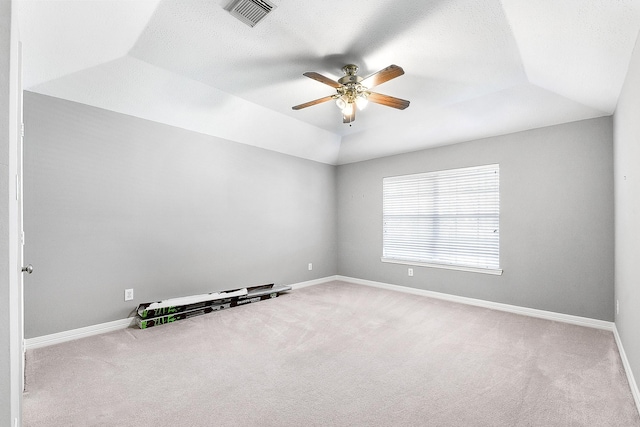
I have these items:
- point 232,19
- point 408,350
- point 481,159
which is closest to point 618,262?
point 481,159

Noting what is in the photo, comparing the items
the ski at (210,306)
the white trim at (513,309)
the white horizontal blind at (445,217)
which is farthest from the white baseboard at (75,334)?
the white horizontal blind at (445,217)

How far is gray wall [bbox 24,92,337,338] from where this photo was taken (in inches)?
113

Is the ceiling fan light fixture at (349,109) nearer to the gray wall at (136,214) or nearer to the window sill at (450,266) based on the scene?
the gray wall at (136,214)

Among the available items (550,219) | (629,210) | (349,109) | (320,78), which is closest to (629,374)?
(629,210)

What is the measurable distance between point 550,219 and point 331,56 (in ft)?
10.3

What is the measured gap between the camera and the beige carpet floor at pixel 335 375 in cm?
184

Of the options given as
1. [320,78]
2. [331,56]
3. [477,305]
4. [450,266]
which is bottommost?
[477,305]

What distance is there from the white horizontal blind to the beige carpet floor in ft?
3.57

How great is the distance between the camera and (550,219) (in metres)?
3.65

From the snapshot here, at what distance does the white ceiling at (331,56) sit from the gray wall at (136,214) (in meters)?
0.30

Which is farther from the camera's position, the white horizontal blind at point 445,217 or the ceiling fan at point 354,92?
the white horizontal blind at point 445,217

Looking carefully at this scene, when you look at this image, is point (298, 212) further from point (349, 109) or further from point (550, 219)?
point (550, 219)

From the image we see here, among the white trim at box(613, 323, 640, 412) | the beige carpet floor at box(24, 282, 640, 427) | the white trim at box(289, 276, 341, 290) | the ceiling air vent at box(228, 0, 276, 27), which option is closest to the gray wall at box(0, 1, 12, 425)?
the beige carpet floor at box(24, 282, 640, 427)

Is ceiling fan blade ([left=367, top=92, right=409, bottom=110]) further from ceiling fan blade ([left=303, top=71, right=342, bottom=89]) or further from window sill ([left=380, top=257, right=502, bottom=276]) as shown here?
window sill ([left=380, top=257, right=502, bottom=276])
